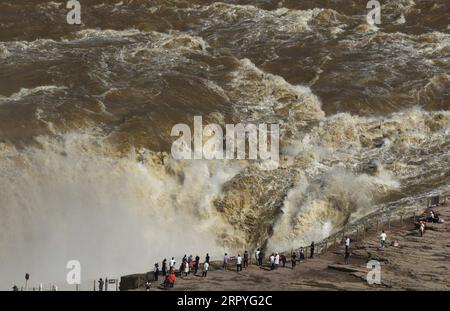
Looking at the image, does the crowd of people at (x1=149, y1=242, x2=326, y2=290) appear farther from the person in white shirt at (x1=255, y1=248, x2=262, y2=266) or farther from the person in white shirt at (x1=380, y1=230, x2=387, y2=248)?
the person in white shirt at (x1=380, y1=230, x2=387, y2=248)

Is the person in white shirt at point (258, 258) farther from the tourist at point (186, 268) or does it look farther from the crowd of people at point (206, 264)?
the tourist at point (186, 268)

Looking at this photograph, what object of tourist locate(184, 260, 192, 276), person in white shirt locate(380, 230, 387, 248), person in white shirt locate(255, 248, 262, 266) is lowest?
tourist locate(184, 260, 192, 276)

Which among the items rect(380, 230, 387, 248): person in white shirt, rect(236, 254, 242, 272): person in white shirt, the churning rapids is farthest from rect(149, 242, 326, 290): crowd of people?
the churning rapids

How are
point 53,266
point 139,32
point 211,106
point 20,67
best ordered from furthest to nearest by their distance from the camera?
point 139,32, point 20,67, point 211,106, point 53,266

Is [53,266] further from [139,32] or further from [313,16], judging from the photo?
[313,16]

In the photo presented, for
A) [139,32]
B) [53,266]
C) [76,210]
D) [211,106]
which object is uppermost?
[139,32]

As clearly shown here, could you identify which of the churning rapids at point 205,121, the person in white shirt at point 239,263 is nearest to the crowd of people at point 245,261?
the person in white shirt at point 239,263

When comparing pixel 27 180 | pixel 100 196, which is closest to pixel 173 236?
pixel 100 196

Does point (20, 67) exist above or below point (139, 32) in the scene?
below
